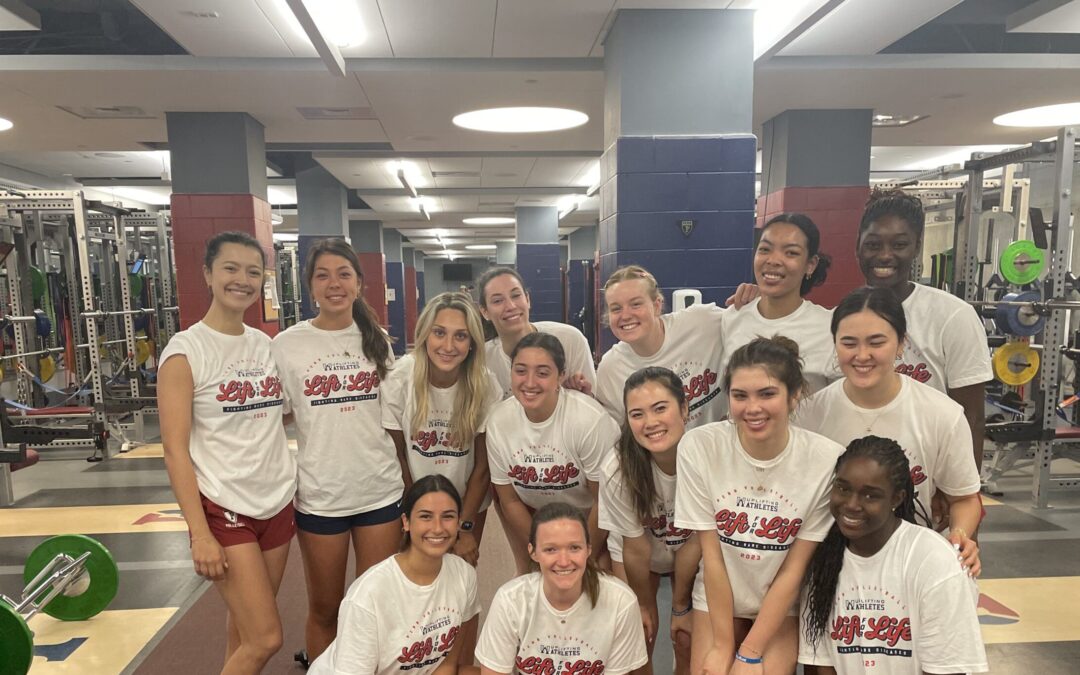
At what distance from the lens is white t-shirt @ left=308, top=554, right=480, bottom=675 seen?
6.44ft

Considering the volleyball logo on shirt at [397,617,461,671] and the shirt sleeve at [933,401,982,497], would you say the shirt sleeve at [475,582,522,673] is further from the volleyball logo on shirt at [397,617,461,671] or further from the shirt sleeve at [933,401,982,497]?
the shirt sleeve at [933,401,982,497]

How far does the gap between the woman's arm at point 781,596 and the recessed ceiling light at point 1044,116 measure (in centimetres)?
601

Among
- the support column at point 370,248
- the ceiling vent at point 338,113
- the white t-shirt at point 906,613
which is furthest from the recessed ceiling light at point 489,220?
the white t-shirt at point 906,613

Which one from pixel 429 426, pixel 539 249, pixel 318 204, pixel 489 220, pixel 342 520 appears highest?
pixel 489 220

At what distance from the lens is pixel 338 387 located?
229 centimetres

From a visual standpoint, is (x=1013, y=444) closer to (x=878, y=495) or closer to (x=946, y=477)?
(x=946, y=477)

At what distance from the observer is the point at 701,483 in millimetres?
1941

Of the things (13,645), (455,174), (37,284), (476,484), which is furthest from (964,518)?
(455,174)

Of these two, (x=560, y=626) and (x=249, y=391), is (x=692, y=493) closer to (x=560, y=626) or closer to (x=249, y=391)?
(x=560, y=626)

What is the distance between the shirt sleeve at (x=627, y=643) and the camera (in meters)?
1.99

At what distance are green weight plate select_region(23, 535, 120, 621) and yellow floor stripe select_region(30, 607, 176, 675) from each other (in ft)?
0.23

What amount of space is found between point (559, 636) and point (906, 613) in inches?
38.1

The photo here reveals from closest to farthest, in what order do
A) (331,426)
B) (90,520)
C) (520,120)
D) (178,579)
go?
(331,426) → (178,579) → (90,520) → (520,120)

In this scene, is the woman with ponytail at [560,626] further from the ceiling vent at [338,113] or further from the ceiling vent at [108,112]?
the ceiling vent at [108,112]
